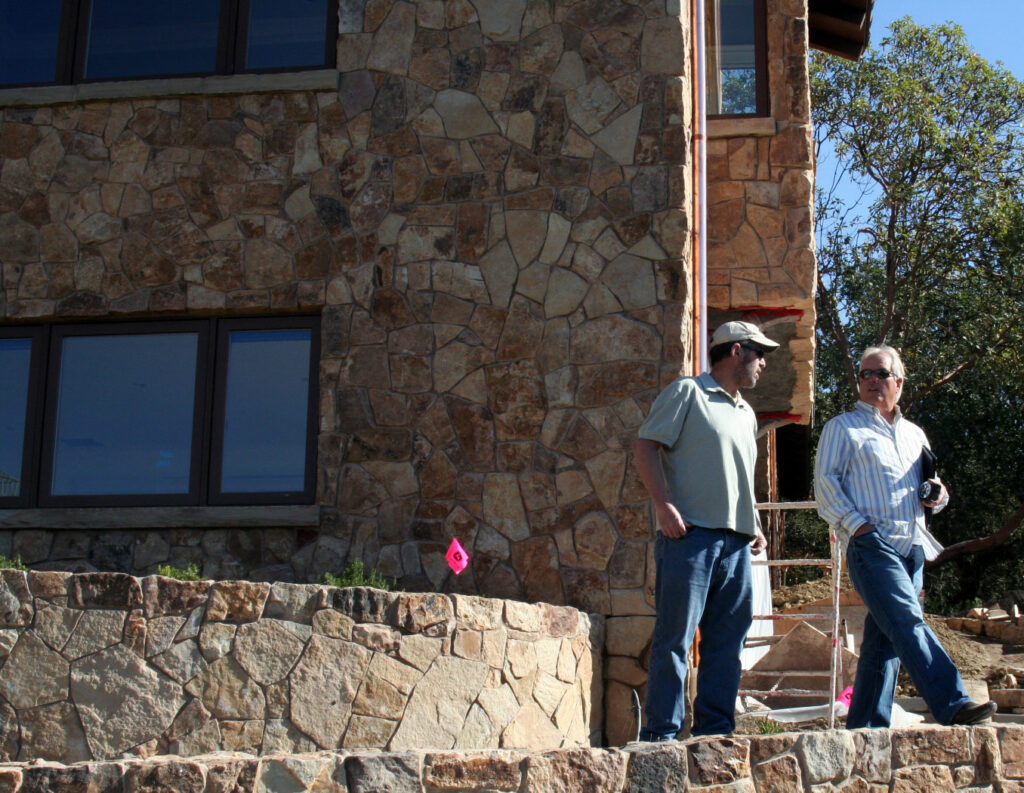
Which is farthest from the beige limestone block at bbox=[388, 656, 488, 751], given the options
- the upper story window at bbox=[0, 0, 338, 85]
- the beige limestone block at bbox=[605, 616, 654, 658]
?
the upper story window at bbox=[0, 0, 338, 85]

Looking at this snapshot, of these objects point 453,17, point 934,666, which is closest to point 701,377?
point 934,666

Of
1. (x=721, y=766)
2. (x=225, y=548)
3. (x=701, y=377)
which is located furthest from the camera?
(x=225, y=548)

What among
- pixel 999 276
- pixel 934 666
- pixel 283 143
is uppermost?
pixel 999 276

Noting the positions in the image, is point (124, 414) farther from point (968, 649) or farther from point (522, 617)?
point (968, 649)

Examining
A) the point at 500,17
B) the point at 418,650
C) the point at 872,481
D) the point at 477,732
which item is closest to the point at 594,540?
the point at 477,732

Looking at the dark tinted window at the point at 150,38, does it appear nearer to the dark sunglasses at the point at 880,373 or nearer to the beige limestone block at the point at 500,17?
the beige limestone block at the point at 500,17

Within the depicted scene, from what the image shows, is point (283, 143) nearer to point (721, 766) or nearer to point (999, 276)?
point (721, 766)

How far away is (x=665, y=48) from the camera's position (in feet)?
26.5

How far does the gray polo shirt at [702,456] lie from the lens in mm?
5363

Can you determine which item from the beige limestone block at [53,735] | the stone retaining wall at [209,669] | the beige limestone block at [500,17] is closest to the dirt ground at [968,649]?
the stone retaining wall at [209,669]

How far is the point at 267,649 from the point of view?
19.0ft

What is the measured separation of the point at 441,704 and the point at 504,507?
1866 mm

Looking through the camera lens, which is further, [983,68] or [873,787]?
[983,68]

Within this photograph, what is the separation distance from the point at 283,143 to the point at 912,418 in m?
17.3
